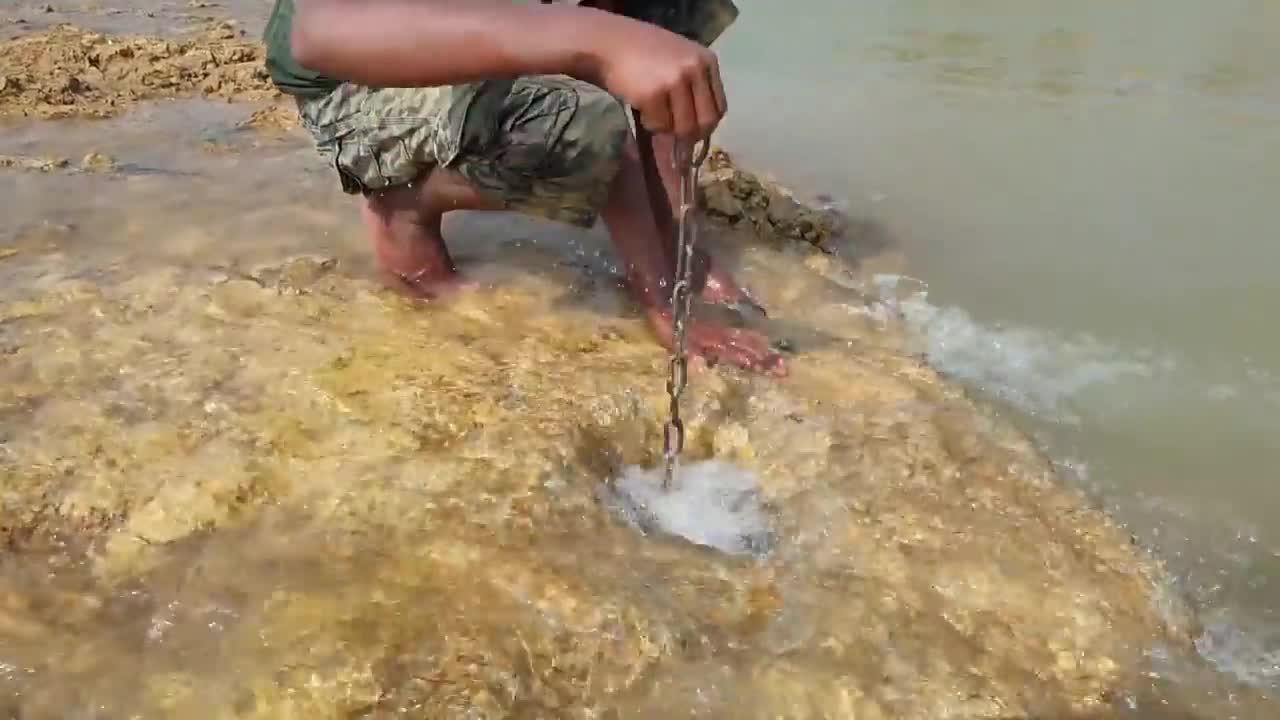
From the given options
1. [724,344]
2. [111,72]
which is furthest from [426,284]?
[111,72]

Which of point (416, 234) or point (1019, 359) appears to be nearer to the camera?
point (416, 234)

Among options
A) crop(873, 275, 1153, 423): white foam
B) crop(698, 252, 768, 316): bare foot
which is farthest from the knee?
crop(873, 275, 1153, 423): white foam

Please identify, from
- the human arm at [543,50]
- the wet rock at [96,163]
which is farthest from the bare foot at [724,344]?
the wet rock at [96,163]

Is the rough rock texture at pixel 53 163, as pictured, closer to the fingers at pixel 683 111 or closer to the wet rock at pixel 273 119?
the wet rock at pixel 273 119

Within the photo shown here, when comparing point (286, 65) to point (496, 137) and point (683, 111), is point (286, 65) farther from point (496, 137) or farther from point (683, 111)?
point (683, 111)

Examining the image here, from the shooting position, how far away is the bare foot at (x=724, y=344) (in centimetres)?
232

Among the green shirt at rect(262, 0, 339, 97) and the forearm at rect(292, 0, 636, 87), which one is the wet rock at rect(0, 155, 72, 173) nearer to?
the green shirt at rect(262, 0, 339, 97)

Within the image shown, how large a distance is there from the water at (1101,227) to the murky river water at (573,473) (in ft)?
0.06

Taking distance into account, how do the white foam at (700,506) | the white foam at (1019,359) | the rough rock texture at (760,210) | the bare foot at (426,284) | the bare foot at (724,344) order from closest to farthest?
the white foam at (700,506), the bare foot at (724,344), the bare foot at (426,284), the white foam at (1019,359), the rough rock texture at (760,210)

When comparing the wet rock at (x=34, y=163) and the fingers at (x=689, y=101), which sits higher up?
the fingers at (x=689, y=101)

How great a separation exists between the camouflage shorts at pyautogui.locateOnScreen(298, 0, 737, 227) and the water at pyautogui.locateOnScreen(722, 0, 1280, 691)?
1.23 meters

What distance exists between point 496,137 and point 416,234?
0.45 meters

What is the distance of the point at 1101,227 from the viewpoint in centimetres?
384

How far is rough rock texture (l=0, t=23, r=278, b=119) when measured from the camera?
4.79 metres
